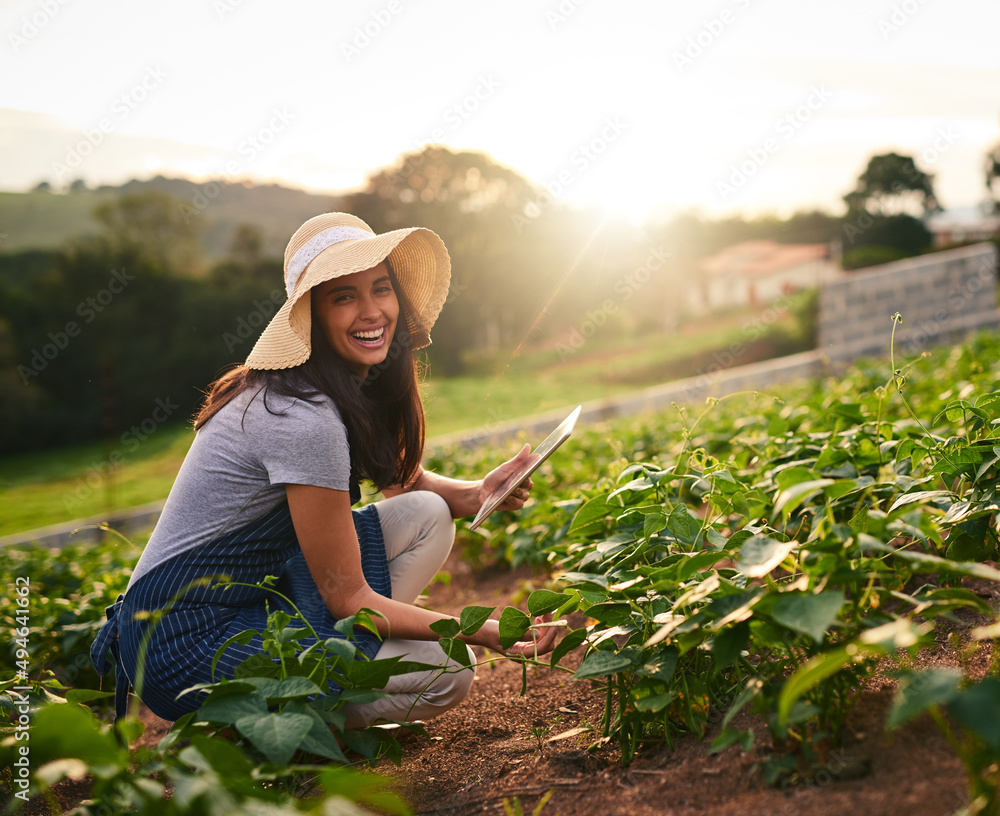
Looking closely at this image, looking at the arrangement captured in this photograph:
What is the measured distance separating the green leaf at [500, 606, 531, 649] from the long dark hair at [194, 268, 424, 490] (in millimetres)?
659

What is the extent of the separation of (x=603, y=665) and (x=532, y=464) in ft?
2.39

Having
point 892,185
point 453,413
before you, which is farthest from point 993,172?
point 453,413

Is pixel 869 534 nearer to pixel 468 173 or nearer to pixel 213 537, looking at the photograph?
pixel 213 537

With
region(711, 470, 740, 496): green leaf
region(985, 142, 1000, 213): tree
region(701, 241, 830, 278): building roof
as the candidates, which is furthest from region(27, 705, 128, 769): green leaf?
region(985, 142, 1000, 213): tree

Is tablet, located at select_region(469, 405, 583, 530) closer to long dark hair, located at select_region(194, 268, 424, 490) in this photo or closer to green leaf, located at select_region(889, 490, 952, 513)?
long dark hair, located at select_region(194, 268, 424, 490)

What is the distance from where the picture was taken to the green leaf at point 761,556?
114cm

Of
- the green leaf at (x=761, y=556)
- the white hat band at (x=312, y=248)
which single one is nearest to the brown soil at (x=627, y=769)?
the green leaf at (x=761, y=556)

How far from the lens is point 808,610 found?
1.05 metres

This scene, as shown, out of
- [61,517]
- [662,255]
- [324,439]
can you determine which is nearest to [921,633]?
[324,439]

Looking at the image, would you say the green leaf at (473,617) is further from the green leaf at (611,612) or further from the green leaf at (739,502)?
the green leaf at (739,502)

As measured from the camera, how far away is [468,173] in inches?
575

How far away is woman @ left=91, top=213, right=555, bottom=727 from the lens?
1783mm

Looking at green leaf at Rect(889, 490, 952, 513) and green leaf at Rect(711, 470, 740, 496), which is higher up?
green leaf at Rect(711, 470, 740, 496)

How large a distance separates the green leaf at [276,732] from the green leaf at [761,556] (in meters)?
0.74
